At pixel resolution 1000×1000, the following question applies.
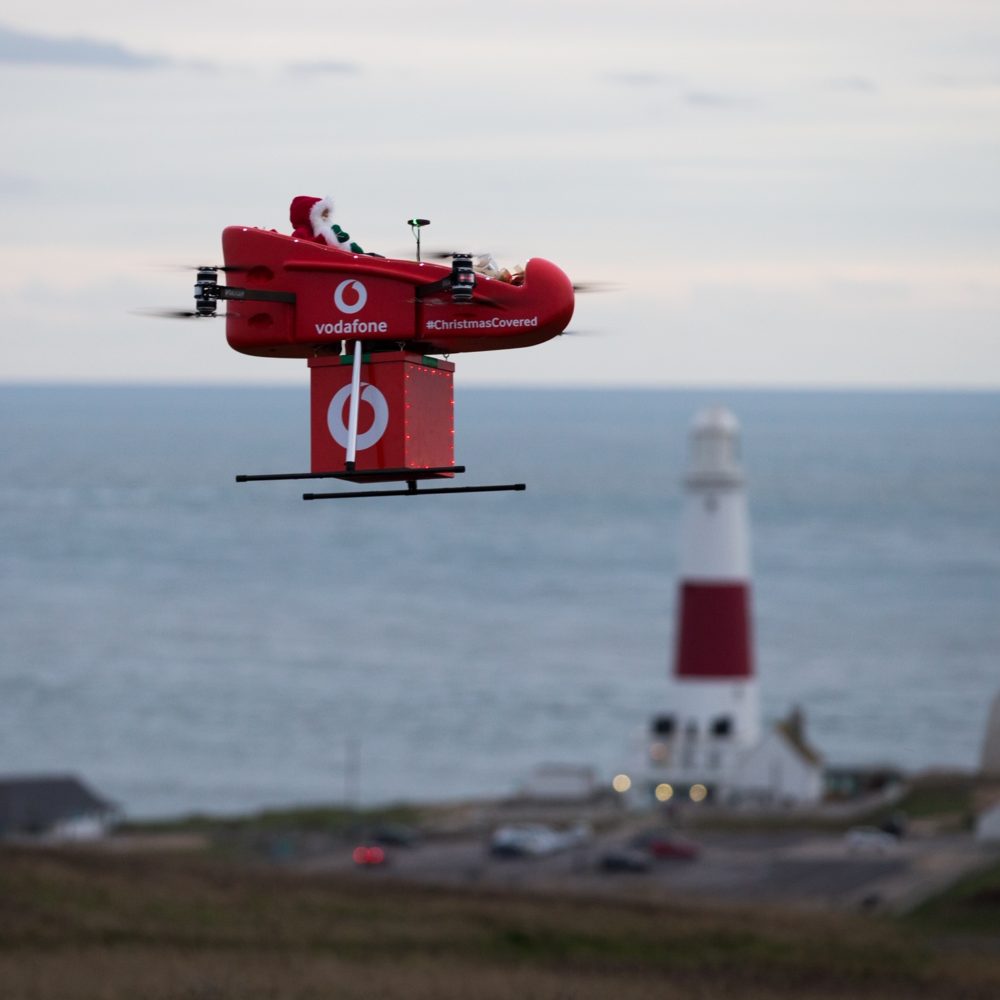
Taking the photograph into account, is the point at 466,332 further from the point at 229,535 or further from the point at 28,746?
the point at 229,535

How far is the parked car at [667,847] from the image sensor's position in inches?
1965

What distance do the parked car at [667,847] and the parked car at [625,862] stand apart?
67 centimetres

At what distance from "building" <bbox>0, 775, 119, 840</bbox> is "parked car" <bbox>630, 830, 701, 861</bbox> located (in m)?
16.6

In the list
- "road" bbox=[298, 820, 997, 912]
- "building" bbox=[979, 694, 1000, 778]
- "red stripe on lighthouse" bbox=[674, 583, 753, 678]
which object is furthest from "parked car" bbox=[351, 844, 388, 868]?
"building" bbox=[979, 694, 1000, 778]

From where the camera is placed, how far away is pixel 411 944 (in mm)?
30938

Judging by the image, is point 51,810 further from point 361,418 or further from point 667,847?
point 361,418

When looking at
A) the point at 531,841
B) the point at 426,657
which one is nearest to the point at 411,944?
the point at 531,841

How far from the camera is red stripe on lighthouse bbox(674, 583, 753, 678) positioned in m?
56.0

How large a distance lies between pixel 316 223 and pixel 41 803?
50.9 metres

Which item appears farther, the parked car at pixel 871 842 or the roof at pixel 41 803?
the roof at pixel 41 803

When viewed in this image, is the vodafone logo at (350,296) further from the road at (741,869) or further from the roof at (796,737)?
the roof at (796,737)

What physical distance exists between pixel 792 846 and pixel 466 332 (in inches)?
1615

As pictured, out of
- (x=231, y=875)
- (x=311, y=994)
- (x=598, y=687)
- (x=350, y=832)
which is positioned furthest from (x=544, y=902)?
(x=598, y=687)

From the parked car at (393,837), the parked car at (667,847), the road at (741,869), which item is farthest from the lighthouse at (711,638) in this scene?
the parked car at (393,837)
